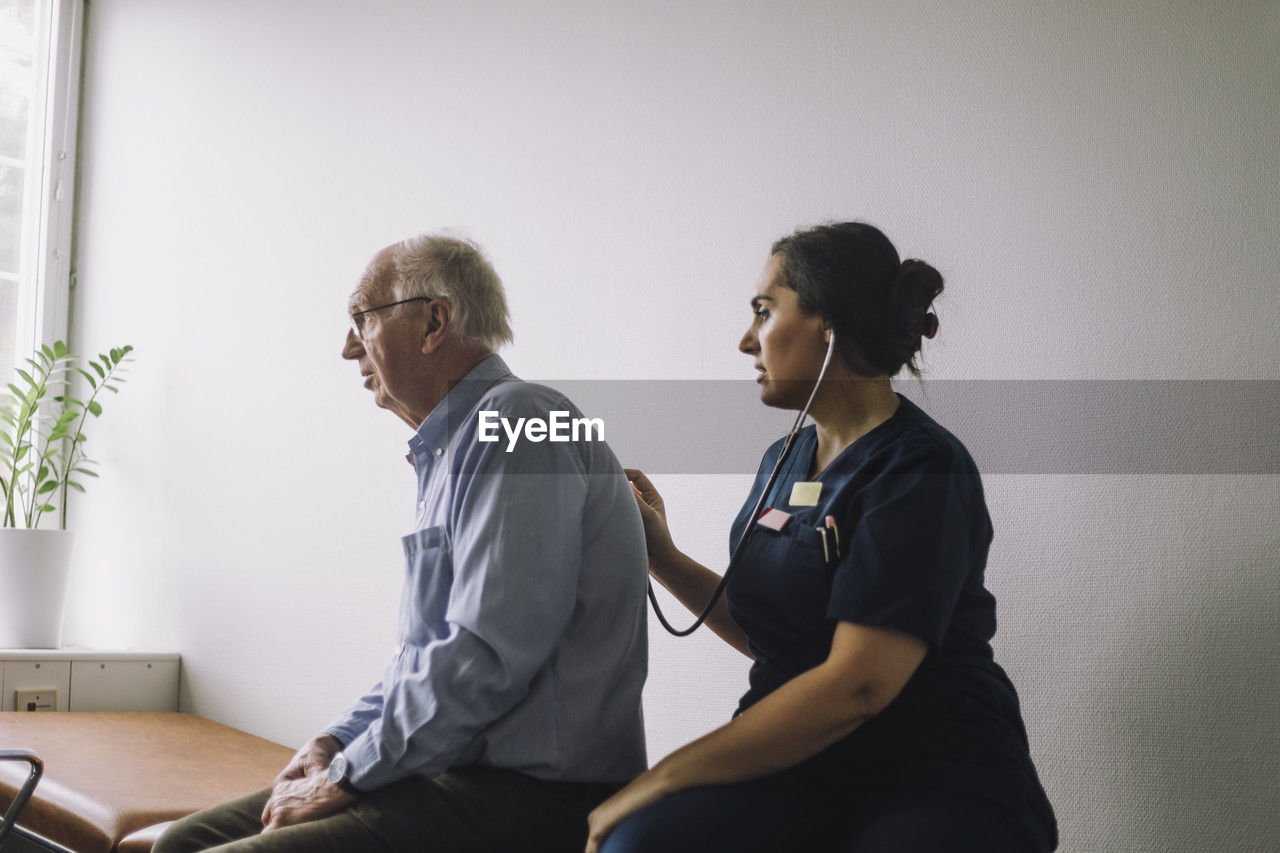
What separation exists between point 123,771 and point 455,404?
4.39 feet

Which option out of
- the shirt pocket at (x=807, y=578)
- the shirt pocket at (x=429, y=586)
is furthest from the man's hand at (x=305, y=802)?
the shirt pocket at (x=807, y=578)

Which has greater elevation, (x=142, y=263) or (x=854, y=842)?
(x=142, y=263)

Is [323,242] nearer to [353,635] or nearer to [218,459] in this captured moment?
[218,459]

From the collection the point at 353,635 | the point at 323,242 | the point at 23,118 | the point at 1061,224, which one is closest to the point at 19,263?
the point at 23,118

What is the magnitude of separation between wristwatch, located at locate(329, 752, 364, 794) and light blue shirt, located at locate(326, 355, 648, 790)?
0.02m

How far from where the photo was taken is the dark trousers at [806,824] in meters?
1.27

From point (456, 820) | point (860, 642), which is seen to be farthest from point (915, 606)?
point (456, 820)

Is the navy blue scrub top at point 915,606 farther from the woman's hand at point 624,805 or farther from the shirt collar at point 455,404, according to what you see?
the shirt collar at point 455,404

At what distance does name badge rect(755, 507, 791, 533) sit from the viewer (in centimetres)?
155

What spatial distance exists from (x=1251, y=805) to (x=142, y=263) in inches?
145

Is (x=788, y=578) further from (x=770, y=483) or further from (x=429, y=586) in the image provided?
(x=429, y=586)

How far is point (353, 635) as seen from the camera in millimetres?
3014

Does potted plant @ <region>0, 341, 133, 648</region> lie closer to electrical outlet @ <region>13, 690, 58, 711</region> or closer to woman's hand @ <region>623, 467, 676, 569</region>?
electrical outlet @ <region>13, 690, 58, 711</region>

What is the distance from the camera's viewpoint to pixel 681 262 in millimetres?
2363
